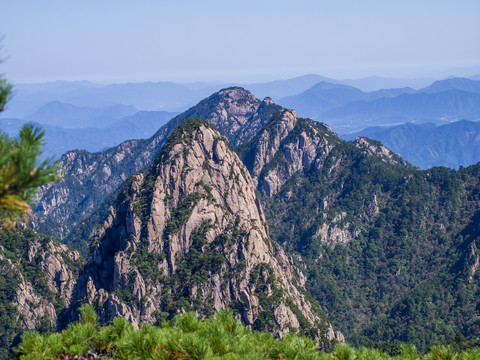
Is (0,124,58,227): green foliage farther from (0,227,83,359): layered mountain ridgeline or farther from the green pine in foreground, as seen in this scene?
(0,227,83,359): layered mountain ridgeline

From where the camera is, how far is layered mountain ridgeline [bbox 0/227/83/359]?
360 ft

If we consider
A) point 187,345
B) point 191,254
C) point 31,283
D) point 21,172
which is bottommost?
point 31,283

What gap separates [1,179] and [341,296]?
149 metres

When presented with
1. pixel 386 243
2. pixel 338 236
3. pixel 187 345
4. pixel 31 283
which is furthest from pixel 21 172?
pixel 386 243

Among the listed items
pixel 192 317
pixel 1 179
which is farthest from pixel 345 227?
pixel 1 179

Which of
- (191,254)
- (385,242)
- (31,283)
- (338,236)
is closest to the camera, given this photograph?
(191,254)

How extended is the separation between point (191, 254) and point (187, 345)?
89.0 metres

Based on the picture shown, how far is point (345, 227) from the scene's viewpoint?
174375 millimetres

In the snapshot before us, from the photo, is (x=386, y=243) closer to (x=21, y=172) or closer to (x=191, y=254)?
(x=191, y=254)

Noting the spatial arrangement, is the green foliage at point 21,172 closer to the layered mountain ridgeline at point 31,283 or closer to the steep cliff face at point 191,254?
the steep cliff face at point 191,254

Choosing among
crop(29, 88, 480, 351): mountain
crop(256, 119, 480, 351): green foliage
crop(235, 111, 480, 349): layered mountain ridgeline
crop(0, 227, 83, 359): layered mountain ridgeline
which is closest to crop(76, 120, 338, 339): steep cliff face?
crop(29, 88, 480, 351): mountain

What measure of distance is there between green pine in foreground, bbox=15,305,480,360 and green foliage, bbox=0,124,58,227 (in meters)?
8.19

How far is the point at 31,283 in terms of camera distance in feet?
389

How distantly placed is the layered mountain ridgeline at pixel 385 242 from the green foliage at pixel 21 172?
393 feet
